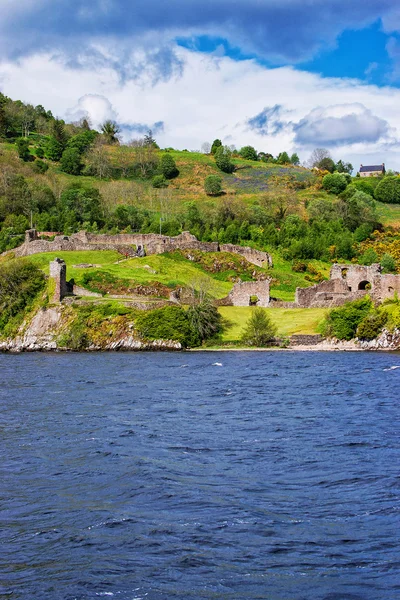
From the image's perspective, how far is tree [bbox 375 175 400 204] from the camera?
144 metres

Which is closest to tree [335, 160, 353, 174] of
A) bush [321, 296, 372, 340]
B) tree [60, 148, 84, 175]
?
tree [60, 148, 84, 175]

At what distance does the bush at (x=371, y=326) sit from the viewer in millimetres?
60562

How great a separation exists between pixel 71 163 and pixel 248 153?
166 feet

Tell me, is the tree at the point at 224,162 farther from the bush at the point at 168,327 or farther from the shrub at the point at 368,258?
the bush at the point at 168,327

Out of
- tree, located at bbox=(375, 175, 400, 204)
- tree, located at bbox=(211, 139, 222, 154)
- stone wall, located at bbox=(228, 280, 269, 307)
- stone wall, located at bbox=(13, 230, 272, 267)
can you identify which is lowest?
stone wall, located at bbox=(228, 280, 269, 307)

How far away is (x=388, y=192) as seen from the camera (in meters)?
144

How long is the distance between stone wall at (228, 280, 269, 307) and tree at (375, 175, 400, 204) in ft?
259

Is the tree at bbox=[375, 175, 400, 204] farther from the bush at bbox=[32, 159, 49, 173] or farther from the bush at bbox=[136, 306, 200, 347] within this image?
the bush at bbox=[136, 306, 200, 347]

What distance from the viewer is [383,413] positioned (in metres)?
31.1

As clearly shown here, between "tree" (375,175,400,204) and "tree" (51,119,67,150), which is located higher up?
"tree" (51,119,67,150)

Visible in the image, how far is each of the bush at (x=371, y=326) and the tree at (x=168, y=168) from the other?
9900cm

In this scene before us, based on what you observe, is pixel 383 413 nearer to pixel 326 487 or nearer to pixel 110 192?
pixel 326 487

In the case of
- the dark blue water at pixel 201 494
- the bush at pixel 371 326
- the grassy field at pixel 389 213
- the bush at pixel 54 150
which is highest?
the bush at pixel 54 150

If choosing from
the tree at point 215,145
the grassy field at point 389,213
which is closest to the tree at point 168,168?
the tree at point 215,145
